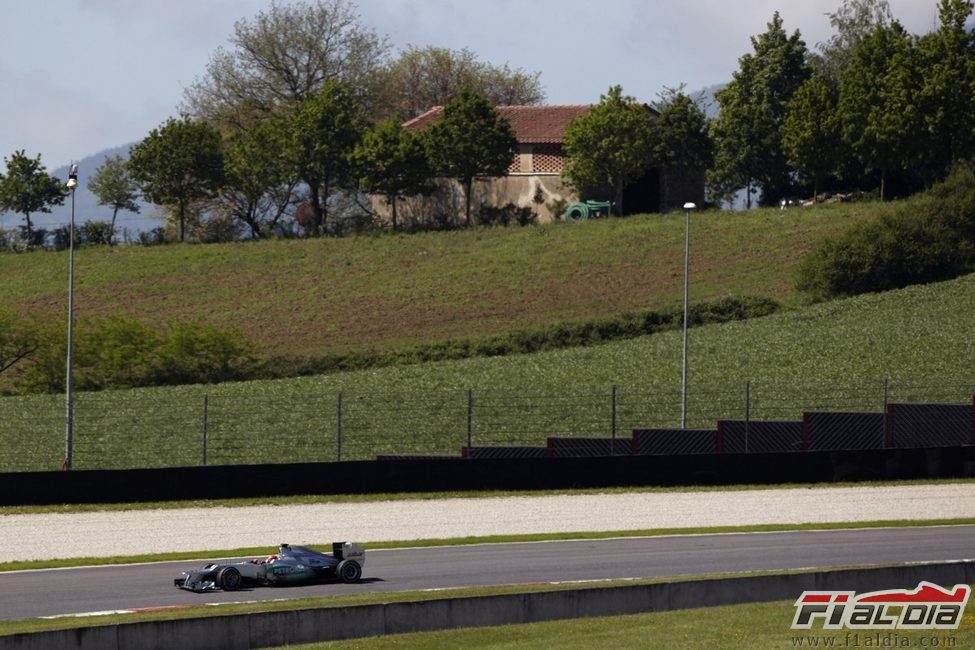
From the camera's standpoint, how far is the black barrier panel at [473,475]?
30422mm

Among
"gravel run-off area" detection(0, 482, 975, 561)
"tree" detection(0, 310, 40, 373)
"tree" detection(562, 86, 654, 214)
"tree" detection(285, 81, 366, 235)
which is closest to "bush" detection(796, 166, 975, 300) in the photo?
"tree" detection(562, 86, 654, 214)

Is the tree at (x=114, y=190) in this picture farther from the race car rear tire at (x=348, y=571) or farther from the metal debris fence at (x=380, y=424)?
the race car rear tire at (x=348, y=571)

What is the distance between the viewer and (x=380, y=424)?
1602 inches

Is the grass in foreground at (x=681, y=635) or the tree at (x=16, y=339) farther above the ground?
the tree at (x=16, y=339)

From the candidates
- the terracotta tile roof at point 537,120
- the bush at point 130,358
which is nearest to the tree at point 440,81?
the terracotta tile roof at point 537,120

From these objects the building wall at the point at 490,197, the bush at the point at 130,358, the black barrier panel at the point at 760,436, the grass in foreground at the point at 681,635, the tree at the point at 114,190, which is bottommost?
the grass in foreground at the point at 681,635

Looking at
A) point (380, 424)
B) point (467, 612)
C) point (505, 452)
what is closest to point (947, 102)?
point (380, 424)

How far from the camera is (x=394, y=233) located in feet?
281

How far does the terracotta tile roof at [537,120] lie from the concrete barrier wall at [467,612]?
7477 cm

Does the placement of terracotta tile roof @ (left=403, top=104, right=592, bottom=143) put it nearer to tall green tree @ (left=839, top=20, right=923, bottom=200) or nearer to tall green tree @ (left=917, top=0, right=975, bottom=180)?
tall green tree @ (left=839, top=20, right=923, bottom=200)

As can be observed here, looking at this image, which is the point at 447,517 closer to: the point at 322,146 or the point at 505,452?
the point at 505,452

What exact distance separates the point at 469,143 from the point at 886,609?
7274 centimetres

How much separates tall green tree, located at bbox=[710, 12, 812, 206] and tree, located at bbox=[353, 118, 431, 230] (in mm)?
19126

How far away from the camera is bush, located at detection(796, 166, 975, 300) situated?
6500 cm
